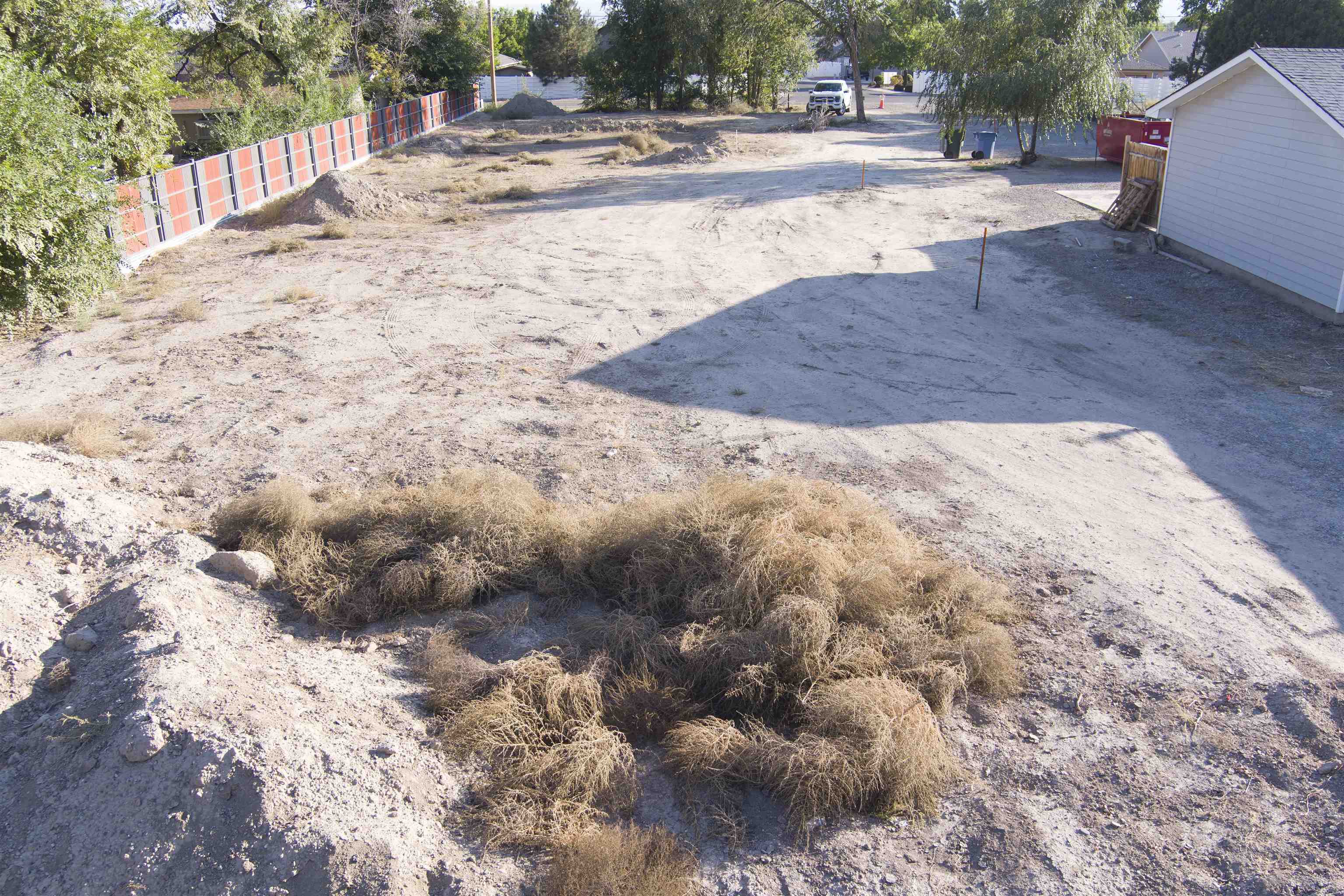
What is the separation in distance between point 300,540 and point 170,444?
11.5 feet

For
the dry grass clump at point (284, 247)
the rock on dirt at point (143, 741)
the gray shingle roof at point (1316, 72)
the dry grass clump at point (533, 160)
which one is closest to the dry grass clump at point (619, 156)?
the dry grass clump at point (533, 160)

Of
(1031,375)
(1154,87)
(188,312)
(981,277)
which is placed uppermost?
→ (1154,87)

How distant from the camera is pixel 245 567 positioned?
6.77 metres

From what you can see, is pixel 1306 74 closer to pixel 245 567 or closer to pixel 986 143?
pixel 245 567

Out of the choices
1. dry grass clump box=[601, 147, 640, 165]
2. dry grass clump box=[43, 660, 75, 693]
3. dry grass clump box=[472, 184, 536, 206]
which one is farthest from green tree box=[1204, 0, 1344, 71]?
dry grass clump box=[43, 660, 75, 693]

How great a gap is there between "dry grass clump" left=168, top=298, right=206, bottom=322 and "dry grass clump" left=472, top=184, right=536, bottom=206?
10.5m

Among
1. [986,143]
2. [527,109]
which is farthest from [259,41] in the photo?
[986,143]

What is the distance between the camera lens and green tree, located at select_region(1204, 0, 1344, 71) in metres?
36.8

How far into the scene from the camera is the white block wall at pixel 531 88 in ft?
222

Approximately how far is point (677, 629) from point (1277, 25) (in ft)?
143

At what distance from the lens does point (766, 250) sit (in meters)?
18.5

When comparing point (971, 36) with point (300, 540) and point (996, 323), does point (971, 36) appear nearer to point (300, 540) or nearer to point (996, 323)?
point (996, 323)

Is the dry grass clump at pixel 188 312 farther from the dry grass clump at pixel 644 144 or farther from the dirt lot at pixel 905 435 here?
the dry grass clump at pixel 644 144

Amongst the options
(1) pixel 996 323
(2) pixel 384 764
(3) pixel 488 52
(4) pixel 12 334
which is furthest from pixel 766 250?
(3) pixel 488 52
